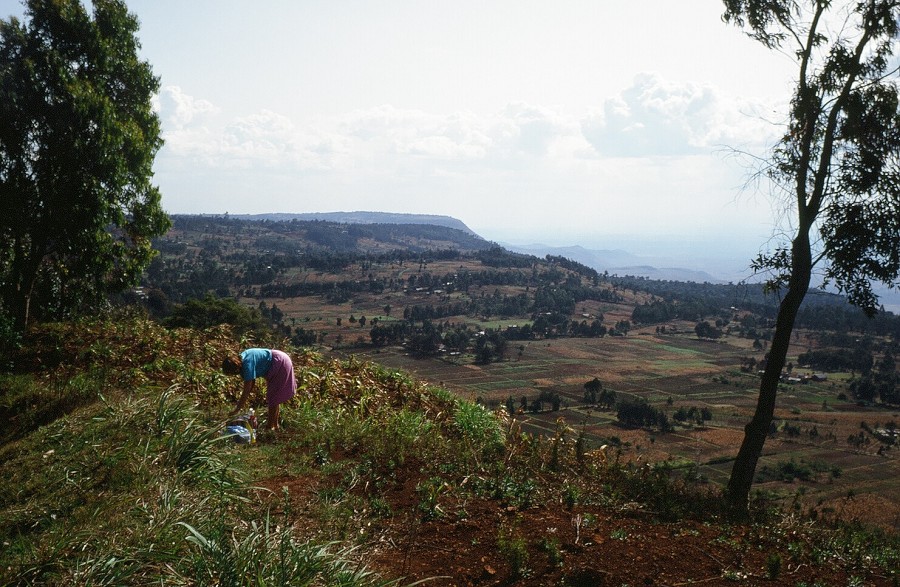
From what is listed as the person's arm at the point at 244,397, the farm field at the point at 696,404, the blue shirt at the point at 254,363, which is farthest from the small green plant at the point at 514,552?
the farm field at the point at 696,404

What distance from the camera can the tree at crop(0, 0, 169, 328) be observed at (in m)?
12.8

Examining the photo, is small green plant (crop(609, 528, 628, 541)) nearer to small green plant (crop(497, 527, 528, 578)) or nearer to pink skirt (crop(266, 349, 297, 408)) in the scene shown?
small green plant (crop(497, 527, 528, 578))

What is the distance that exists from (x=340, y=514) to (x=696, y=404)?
211 ft

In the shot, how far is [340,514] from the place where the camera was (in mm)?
4977

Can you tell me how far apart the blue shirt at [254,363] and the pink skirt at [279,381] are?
0.30 feet

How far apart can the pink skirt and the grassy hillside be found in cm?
54

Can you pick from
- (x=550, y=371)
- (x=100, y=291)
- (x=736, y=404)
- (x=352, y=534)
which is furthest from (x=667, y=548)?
(x=550, y=371)

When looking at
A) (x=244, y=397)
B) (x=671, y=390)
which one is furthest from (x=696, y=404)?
(x=244, y=397)

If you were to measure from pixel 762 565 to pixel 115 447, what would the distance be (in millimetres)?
5469

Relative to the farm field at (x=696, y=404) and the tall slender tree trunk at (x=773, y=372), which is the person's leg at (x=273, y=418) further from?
the farm field at (x=696, y=404)

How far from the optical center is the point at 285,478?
5.88 metres

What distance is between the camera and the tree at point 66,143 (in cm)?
1284

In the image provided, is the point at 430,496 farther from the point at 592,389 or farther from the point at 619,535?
the point at 592,389

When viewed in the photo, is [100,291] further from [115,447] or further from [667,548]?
[667,548]
